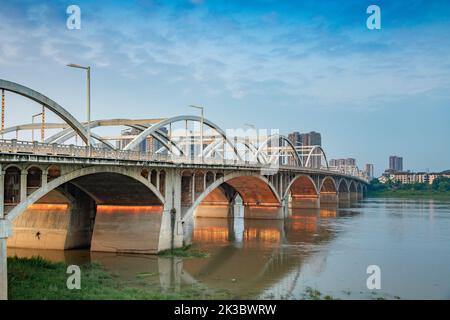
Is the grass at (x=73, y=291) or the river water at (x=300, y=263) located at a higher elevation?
the grass at (x=73, y=291)

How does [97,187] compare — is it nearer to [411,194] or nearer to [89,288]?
[89,288]

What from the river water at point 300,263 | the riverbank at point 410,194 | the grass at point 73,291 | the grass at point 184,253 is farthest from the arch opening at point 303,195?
the riverbank at point 410,194

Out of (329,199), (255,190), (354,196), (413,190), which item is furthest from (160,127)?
(413,190)

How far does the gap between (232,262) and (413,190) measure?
421ft

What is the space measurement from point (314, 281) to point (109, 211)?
51.3 ft

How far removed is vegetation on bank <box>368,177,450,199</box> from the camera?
13925 centimetres

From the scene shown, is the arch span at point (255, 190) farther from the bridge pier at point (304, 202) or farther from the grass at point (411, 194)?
the grass at point (411, 194)

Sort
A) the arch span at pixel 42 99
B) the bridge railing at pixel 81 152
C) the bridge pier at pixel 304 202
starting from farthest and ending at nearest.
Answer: the bridge pier at pixel 304 202 → the arch span at pixel 42 99 → the bridge railing at pixel 81 152

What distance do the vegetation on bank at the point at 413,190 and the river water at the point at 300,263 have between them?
95.8 meters

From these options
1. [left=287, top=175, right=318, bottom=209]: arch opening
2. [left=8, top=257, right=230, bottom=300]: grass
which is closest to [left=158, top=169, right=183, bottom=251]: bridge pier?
[left=8, top=257, right=230, bottom=300]: grass

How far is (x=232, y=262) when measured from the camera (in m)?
31.4

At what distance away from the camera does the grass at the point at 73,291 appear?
65.0 ft

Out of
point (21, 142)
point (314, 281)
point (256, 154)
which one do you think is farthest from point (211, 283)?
point (256, 154)
